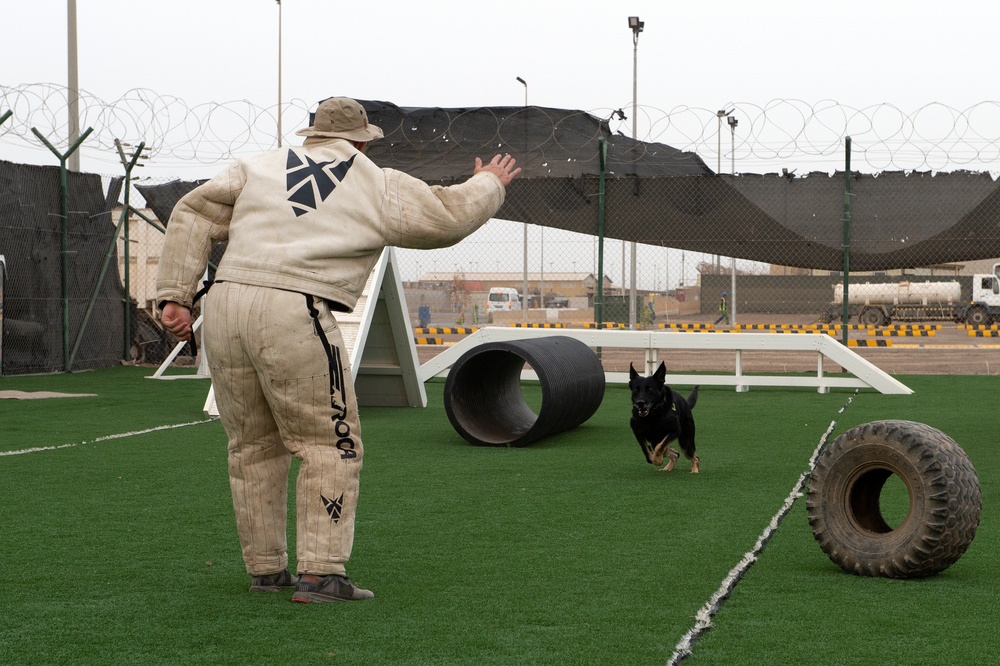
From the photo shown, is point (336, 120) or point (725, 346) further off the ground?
point (336, 120)

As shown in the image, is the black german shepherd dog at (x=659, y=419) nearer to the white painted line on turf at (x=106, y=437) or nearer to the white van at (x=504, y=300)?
the white painted line on turf at (x=106, y=437)

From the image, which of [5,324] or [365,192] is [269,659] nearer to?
[365,192]

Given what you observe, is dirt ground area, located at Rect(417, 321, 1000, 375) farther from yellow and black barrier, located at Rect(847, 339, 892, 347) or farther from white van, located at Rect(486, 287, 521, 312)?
white van, located at Rect(486, 287, 521, 312)

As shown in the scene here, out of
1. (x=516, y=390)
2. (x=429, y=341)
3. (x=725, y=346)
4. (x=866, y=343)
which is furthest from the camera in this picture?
(x=429, y=341)

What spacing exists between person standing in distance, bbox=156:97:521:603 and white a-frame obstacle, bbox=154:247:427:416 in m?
6.59

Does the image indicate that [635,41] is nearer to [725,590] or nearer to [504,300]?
[504,300]

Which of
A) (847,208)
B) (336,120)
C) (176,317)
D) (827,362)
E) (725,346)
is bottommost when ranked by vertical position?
(827,362)

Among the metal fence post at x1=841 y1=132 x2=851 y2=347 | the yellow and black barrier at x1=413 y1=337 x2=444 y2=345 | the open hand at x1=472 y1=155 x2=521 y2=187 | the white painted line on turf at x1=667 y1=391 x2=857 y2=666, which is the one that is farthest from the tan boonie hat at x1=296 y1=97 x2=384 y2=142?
the yellow and black barrier at x1=413 y1=337 x2=444 y2=345

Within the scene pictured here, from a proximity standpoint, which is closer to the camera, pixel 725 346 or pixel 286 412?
pixel 286 412

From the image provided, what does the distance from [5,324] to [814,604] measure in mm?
14478

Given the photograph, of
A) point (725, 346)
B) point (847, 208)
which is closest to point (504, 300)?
point (847, 208)

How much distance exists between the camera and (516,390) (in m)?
11.1

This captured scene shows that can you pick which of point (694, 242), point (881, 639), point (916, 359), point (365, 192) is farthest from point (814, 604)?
Result: point (916, 359)

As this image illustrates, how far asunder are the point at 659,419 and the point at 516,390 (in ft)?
11.9
